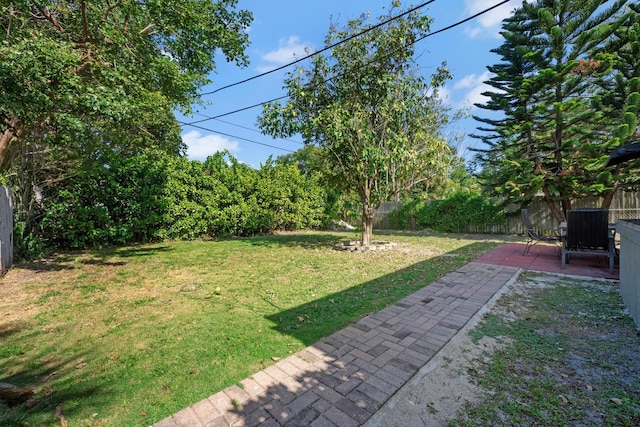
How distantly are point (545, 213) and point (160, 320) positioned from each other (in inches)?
564

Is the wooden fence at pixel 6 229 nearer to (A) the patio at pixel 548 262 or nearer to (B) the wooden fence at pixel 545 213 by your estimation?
(A) the patio at pixel 548 262

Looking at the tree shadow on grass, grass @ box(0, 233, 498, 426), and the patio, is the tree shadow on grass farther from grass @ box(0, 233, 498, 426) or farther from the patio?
the patio

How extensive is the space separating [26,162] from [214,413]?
855cm

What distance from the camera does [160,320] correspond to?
3291mm

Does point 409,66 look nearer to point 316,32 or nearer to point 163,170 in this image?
point 316,32

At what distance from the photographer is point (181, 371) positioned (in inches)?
89.3

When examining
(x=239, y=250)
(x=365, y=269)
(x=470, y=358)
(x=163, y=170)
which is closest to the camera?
(x=470, y=358)

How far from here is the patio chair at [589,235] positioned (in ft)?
17.0

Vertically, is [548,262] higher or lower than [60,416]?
higher

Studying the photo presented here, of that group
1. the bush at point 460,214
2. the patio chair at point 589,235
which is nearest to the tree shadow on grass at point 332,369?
the patio chair at point 589,235

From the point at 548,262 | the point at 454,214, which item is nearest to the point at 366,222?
the point at 548,262

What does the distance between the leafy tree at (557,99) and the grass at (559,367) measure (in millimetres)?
8582

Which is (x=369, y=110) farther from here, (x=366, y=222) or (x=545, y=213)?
(x=545, y=213)

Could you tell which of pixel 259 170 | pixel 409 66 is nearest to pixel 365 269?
pixel 409 66
